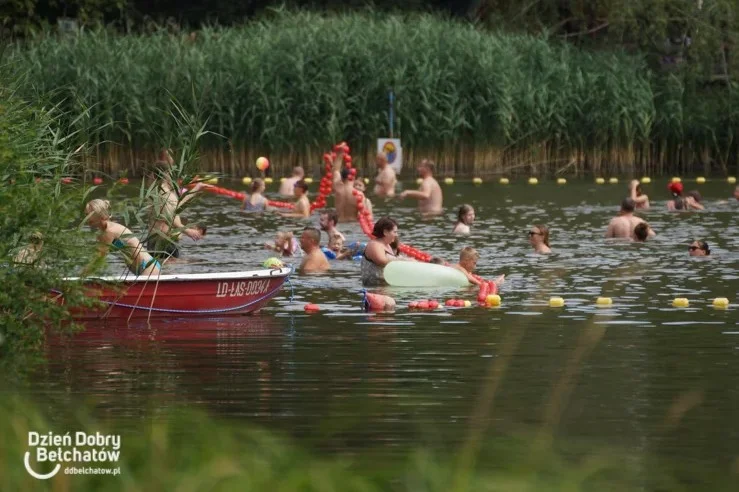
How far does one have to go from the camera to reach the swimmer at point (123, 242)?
16047 millimetres

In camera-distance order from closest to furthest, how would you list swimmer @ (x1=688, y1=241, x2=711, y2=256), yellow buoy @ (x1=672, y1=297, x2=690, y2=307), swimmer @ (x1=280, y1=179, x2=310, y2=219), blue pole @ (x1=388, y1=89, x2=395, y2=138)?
yellow buoy @ (x1=672, y1=297, x2=690, y2=307), swimmer @ (x1=688, y1=241, x2=711, y2=256), swimmer @ (x1=280, y1=179, x2=310, y2=219), blue pole @ (x1=388, y1=89, x2=395, y2=138)

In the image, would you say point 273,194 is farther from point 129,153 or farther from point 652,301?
point 652,301

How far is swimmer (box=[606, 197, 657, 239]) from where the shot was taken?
26.1 metres

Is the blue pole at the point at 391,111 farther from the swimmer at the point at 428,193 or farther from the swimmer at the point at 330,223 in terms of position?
the swimmer at the point at 330,223

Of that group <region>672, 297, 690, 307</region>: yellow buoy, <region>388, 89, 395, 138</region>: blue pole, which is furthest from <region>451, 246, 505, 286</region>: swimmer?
<region>388, 89, 395, 138</region>: blue pole

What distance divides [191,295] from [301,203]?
12377mm

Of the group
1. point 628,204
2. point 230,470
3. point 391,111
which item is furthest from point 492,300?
point 391,111

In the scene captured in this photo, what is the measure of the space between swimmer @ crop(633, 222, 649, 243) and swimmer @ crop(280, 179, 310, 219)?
6359 mm

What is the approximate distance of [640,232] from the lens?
84.9ft

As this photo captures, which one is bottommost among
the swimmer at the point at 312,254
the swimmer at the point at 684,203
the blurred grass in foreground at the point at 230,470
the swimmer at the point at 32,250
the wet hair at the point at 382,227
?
the swimmer at the point at 684,203

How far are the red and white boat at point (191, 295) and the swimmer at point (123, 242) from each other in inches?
5.1

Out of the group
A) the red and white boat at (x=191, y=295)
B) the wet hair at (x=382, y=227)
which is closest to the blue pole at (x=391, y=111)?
the wet hair at (x=382, y=227)

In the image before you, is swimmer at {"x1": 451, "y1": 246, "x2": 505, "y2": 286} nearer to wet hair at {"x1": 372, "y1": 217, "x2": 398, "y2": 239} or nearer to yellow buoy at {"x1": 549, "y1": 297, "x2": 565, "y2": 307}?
wet hair at {"x1": 372, "y1": 217, "x2": 398, "y2": 239}

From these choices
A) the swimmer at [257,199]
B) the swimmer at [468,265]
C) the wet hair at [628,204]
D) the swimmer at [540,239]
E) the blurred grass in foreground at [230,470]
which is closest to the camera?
the blurred grass in foreground at [230,470]
